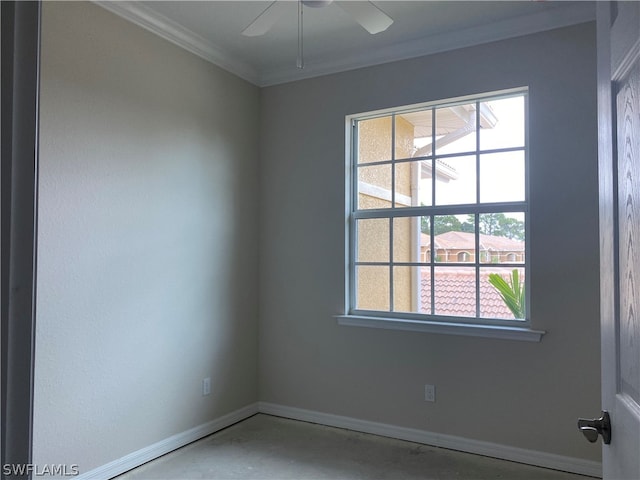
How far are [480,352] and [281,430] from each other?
4.95ft

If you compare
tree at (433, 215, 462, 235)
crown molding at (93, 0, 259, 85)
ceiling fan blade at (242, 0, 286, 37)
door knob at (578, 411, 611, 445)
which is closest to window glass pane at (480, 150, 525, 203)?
tree at (433, 215, 462, 235)

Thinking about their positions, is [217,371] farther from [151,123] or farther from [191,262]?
[151,123]

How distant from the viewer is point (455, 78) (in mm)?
3133

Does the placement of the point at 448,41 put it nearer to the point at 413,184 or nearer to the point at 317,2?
the point at 413,184

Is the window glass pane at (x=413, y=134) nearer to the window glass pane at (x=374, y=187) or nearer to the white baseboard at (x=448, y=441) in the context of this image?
the window glass pane at (x=374, y=187)

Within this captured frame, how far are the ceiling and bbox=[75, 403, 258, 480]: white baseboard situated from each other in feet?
8.45

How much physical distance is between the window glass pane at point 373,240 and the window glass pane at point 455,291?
1.41 feet

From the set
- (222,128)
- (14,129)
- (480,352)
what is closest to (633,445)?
(14,129)

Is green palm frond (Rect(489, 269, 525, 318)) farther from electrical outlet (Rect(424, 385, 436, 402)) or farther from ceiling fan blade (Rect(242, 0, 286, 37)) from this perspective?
ceiling fan blade (Rect(242, 0, 286, 37))

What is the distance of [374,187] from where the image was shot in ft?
11.6

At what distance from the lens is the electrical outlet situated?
3135 millimetres

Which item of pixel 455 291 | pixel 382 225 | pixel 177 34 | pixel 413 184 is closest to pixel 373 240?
pixel 382 225

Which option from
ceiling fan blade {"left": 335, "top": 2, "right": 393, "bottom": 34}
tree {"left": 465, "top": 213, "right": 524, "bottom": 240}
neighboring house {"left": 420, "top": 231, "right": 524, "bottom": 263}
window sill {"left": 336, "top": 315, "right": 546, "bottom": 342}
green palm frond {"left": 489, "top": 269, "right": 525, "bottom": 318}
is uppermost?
ceiling fan blade {"left": 335, "top": 2, "right": 393, "bottom": 34}

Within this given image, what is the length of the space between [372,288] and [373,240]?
36 centimetres
